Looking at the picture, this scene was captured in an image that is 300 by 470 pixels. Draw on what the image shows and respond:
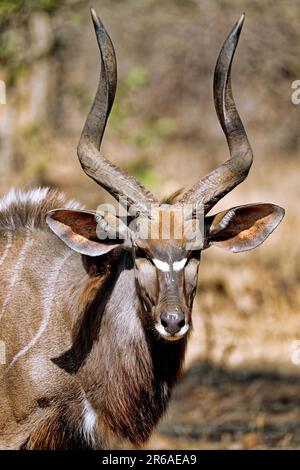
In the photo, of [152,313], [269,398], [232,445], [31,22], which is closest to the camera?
[152,313]

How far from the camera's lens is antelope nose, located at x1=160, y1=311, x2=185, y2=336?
4.92m

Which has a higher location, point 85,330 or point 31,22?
point 31,22

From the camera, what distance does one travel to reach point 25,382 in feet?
18.4

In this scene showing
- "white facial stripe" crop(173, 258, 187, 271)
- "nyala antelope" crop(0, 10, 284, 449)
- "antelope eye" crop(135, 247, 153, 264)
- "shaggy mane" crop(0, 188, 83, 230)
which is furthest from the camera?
"shaggy mane" crop(0, 188, 83, 230)

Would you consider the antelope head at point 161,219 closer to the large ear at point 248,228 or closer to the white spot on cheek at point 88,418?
the large ear at point 248,228

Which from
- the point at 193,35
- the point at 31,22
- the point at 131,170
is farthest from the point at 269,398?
the point at 193,35

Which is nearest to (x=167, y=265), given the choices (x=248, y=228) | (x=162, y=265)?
(x=162, y=265)

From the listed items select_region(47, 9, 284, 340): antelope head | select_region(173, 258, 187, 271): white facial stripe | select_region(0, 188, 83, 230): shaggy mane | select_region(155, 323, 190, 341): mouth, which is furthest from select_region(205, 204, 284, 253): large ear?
select_region(0, 188, 83, 230): shaggy mane

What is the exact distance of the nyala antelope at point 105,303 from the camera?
536 centimetres

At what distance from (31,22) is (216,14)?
303cm

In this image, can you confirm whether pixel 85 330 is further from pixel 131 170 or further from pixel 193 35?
pixel 193 35

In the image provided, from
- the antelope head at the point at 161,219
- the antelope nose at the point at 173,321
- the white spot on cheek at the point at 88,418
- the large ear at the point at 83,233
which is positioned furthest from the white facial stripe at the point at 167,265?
the white spot on cheek at the point at 88,418

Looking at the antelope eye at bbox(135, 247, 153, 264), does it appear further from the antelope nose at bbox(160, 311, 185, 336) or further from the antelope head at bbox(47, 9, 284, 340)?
the antelope nose at bbox(160, 311, 185, 336)

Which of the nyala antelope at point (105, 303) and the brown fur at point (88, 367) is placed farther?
the brown fur at point (88, 367)
